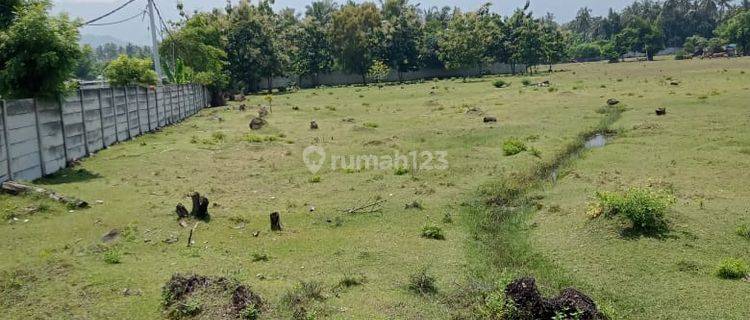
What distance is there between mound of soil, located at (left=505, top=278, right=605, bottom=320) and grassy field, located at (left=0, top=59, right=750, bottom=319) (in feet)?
2.88

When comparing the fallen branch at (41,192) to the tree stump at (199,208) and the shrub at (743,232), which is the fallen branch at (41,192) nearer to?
the tree stump at (199,208)

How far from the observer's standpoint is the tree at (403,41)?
79.8 m

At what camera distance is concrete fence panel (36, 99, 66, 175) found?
1595 centimetres

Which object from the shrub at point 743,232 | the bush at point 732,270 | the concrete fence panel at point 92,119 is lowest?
the bush at point 732,270

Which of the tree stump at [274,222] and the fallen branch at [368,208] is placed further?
the fallen branch at [368,208]

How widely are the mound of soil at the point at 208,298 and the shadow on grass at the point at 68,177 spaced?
30.4 feet

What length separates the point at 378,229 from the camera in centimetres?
1206

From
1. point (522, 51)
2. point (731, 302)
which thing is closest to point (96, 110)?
point (731, 302)

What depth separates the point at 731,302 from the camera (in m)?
8.11

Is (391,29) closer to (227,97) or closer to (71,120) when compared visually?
(227,97)

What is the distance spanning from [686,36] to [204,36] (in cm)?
12181

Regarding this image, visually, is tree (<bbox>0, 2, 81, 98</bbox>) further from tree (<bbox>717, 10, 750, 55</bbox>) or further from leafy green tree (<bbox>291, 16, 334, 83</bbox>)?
tree (<bbox>717, 10, 750, 55</bbox>)

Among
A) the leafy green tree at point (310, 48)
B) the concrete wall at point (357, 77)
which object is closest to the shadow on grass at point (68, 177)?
the leafy green tree at point (310, 48)

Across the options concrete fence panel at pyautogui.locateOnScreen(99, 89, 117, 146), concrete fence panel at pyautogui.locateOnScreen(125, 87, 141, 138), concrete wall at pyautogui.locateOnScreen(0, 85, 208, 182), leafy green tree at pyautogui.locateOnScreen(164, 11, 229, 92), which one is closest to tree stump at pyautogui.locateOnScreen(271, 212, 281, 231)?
concrete wall at pyautogui.locateOnScreen(0, 85, 208, 182)
